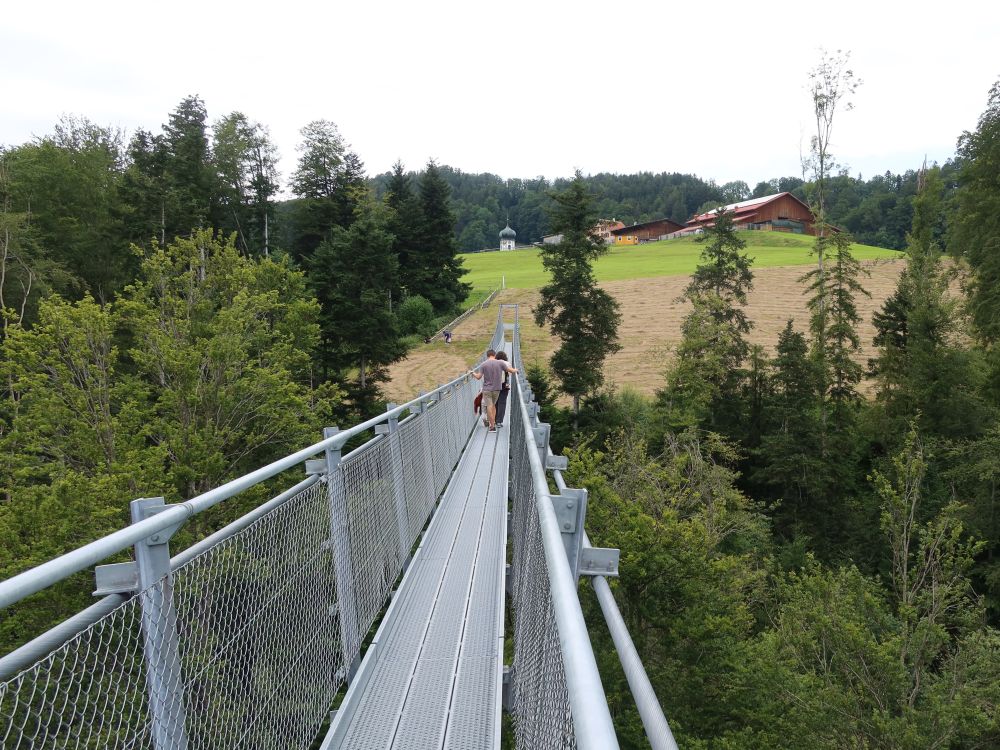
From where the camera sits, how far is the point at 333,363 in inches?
1148

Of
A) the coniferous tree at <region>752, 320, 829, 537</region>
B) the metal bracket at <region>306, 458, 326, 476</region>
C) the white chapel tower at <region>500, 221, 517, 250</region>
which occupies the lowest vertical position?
the coniferous tree at <region>752, 320, 829, 537</region>

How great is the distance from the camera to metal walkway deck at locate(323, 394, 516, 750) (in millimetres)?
3014

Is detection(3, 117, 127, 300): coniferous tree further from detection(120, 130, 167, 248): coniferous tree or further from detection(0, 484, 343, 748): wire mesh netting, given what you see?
A: detection(0, 484, 343, 748): wire mesh netting

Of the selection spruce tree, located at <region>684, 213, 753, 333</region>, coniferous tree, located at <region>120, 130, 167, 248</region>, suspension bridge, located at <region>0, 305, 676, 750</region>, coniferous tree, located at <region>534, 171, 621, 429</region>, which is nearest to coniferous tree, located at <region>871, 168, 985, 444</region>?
spruce tree, located at <region>684, 213, 753, 333</region>

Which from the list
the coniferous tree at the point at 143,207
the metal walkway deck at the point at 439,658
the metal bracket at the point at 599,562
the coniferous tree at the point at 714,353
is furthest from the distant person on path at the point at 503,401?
the coniferous tree at the point at 143,207

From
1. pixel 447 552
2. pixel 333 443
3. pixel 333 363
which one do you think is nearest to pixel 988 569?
pixel 447 552

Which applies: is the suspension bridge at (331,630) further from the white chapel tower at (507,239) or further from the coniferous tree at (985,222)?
the white chapel tower at (507,239)

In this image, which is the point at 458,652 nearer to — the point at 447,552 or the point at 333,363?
the point at 447,552

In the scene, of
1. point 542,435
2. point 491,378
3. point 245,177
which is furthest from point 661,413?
point 245,177

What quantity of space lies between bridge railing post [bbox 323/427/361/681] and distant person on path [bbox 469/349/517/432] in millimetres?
6100

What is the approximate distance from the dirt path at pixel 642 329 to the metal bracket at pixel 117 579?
2978 cm

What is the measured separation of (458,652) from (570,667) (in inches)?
117

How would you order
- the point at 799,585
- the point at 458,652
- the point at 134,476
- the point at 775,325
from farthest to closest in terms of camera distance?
the point at 775,325
the point at 799,585
the point at 134,476
the point at 458,652

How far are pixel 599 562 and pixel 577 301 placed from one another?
97.0 feet
